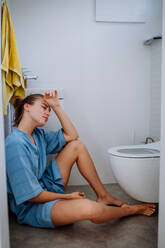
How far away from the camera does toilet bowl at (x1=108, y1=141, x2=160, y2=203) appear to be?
158 cm

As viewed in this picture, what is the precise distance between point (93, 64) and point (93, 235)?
60.0 inches

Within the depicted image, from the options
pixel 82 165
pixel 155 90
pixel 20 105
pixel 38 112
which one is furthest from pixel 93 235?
pixel 155 90

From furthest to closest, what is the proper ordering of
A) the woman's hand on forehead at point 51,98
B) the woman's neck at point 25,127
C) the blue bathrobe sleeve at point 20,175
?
the woman's hand on forehead at point 51,98
the woman's neck at point 25,127
the blue bathrobe sleeve at point 20,175

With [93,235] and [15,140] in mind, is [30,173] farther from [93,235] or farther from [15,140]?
[93,235]

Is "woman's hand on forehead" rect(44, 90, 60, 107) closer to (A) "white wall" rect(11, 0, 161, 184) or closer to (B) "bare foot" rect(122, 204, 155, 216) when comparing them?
(A) "white wall" rect(11, 0, 161, 184)

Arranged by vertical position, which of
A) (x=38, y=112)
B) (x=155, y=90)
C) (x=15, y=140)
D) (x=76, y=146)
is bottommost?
(x=76, y=146)

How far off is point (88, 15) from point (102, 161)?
1.43 metres

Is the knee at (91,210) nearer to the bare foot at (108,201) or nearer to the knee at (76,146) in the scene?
the bare foot at (108,201)

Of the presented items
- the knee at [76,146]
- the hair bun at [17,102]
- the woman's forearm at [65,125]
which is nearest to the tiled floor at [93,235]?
the knee at [76,146]

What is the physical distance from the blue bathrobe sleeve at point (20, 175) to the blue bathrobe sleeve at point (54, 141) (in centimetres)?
42

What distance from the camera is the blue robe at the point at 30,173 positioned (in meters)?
1.31

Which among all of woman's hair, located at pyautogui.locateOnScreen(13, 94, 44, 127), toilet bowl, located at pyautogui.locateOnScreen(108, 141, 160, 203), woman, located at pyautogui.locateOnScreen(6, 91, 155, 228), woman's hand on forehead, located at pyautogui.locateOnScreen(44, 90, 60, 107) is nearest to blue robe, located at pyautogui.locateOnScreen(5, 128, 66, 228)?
woman, located at pyautogui.locateOnScreen(6, 91, 155, 228)

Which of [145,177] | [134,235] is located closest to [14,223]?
[134,235]

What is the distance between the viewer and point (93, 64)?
227 cm
